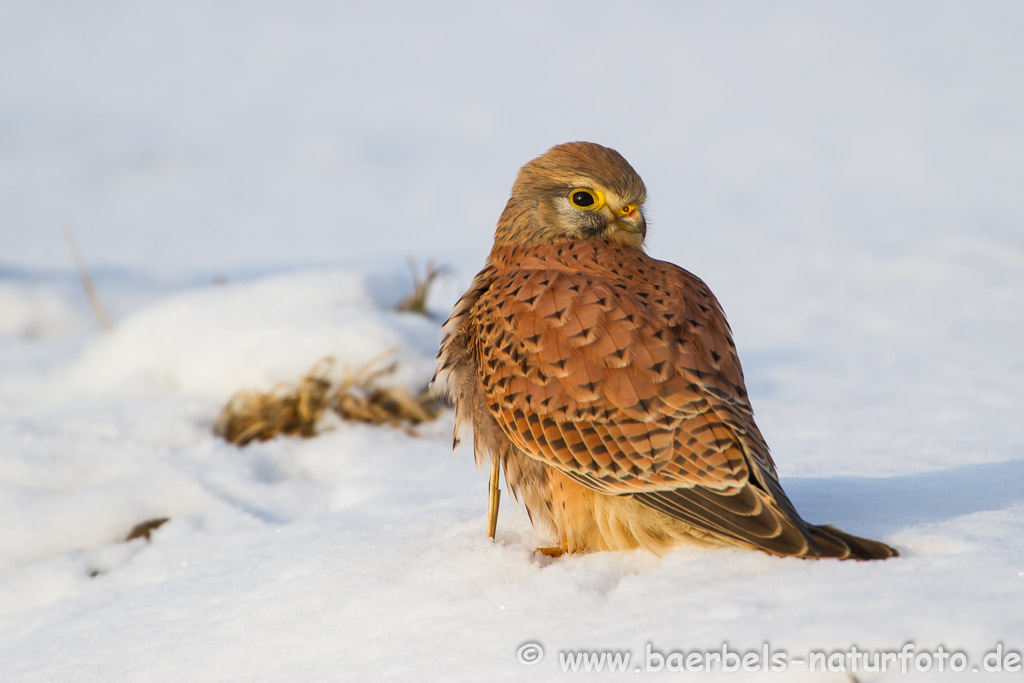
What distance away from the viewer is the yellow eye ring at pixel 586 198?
282 centimetres

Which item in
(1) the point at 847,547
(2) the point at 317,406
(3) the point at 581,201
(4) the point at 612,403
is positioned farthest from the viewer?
(2) the point at 317,406

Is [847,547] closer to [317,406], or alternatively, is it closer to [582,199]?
[582,199]

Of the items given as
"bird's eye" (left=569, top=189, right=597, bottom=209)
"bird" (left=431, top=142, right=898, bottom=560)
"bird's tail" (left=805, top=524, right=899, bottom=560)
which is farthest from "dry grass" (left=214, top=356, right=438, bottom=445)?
"bird's tail" (left=805, top=524, right=899, bottom=560)

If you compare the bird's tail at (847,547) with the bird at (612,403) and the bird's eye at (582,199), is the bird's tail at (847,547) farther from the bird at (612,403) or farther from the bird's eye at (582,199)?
the bird's eye at (582,199)

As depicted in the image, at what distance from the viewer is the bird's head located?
2820mm

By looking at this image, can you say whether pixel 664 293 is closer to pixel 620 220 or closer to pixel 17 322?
pixel 620 220

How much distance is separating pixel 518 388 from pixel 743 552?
657mm

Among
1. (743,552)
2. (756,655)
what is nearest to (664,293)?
(743,552)

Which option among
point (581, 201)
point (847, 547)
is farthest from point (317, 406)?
point (847, 547)

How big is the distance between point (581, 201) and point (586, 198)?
0.07 feet

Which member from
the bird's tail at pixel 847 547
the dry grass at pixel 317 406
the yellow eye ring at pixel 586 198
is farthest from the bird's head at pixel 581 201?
the dry grass at pixel 317 406

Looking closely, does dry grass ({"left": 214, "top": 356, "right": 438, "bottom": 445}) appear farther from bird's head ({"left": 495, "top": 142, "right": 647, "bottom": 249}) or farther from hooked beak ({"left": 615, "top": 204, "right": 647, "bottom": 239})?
hooked beak ({"left": 615, "top": 204, "right": 647, "bottom": 239})

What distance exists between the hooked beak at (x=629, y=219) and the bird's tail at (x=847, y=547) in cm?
115

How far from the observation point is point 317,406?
171 inches
